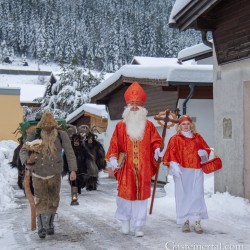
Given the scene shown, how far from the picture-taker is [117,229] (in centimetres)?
764

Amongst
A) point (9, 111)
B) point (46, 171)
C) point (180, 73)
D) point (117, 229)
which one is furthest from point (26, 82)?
point (46, 171)

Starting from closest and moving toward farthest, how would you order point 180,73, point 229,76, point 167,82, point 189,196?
Answer: point 189,196
point 229,76
point 167,82
point 180,73

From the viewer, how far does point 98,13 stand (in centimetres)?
11344

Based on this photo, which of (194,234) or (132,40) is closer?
(194,234)

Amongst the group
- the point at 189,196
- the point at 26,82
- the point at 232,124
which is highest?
the point at 26,82

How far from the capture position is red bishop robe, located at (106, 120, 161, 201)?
23.7 feet

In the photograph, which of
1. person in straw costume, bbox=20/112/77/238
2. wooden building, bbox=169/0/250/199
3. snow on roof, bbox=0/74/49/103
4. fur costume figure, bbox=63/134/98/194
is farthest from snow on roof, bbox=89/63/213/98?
snow on roof, bbox=0/74/49/103

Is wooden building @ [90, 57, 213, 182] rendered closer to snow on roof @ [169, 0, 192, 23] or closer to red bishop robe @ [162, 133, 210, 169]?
snow on roof @ [169, 0, 192, 23]

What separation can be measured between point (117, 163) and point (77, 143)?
5978mm

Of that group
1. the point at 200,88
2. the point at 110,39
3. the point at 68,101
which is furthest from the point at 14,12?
the point at 200,88

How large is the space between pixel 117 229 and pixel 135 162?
1.12m

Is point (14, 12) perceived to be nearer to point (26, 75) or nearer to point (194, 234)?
point (26, 75)

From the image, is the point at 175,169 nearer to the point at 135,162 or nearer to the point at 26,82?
the point at 135,162

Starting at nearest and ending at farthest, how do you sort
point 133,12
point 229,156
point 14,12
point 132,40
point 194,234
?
point 194,234 < point 229,156 < point 132,40 < point 133,12 < point 14,12
